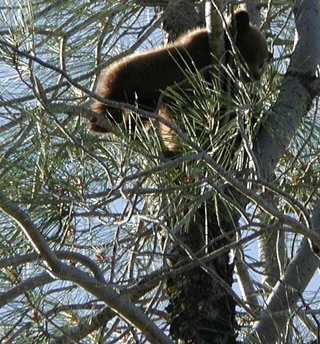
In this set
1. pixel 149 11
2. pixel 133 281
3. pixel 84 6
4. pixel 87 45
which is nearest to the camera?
pixel 133 281

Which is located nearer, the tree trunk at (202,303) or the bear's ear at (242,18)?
the tree trunk at (202,303)

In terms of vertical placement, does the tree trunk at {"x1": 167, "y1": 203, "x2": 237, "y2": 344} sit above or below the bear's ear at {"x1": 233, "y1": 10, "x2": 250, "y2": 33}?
below

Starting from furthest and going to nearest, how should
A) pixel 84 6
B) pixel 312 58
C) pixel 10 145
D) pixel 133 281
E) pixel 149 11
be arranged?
pixel 149 11 → pixel 84 6 → pixel 312 58 → pixel 10 145 → pixel 133 281

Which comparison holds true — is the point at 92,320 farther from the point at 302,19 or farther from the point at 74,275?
the point at 302,19

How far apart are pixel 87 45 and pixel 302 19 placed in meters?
1.05

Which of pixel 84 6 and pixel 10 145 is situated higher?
pixel 84 6

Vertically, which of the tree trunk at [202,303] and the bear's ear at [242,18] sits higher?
the bear's ear at [242,18]

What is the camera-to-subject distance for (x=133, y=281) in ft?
7.20

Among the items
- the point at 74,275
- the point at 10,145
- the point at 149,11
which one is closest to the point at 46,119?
the point at 10,145

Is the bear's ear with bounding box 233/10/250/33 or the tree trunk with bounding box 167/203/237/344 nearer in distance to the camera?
the tree trunk with bounding box 167/203/237/344

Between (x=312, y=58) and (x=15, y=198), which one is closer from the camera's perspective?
(x=15, y=198)

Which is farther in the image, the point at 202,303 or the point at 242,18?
the point at 242,18

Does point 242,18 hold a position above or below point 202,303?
above

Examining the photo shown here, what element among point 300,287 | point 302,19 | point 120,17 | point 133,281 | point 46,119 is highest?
point 120,17
